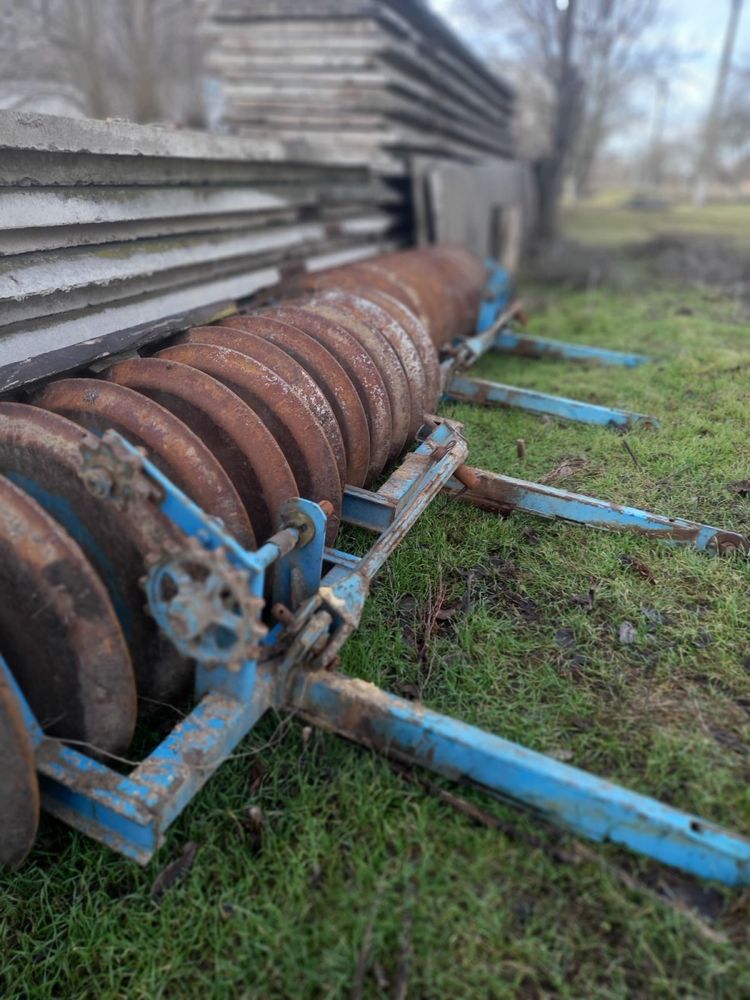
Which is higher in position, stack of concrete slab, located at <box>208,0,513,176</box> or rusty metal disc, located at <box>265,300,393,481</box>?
stack of concrete slab, located at <box>208,0,513,176</box>

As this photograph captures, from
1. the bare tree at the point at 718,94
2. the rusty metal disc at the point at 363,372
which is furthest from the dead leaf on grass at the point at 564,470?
the bare tree at the point at 718,94

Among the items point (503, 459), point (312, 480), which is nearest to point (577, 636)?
point (312, 480)

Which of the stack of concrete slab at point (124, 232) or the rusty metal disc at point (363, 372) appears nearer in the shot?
the stack of concrete slab at point (124, 232)

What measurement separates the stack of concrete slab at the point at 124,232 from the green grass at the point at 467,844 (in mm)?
1699

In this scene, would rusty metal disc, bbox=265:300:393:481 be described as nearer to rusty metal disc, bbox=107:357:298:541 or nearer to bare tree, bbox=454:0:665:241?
rusty metal disc, bbox=107:357:298:541

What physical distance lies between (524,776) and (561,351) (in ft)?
13.8

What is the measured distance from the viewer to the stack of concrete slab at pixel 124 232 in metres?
2.74

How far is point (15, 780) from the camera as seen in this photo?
1.62m

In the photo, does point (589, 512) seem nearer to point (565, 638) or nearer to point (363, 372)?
point (565, 638)

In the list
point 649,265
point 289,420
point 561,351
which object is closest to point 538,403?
point 561,351

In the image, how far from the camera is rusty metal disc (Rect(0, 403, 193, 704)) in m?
1.89

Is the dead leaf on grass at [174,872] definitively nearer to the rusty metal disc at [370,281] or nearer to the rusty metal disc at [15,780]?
the rusty metal disc at [15,780]

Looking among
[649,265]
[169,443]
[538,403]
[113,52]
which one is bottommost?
[649,265]

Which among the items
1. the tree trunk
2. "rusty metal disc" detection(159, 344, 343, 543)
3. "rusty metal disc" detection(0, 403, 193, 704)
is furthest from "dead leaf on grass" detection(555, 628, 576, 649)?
the tree trunk
